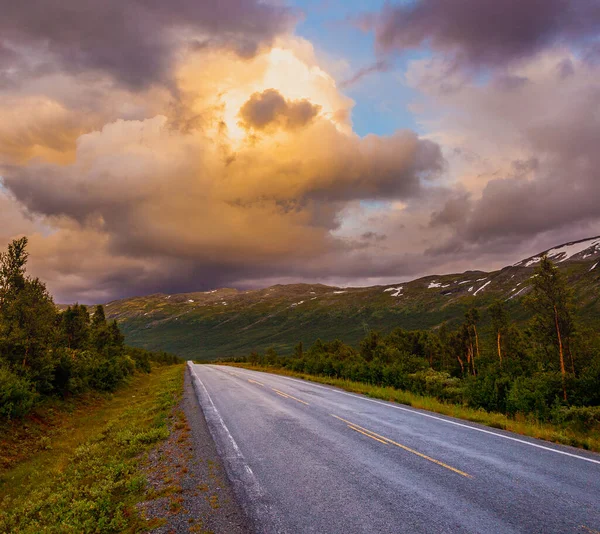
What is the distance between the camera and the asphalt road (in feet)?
17.9

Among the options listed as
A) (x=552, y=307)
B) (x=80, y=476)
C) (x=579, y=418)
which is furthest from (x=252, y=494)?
(x=552, y=307)

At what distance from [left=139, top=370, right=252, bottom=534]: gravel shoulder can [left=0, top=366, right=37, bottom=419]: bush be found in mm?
8178

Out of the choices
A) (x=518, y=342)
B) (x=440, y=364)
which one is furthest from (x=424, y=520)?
(x=440, y=364)

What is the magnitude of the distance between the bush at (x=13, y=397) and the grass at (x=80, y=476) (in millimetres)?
621

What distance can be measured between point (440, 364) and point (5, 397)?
6440 cm

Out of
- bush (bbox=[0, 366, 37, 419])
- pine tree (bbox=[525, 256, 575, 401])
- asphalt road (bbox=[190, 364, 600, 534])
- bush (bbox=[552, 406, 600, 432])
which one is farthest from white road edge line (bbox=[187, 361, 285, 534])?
pine tree (bbox=[525, 256, 575, 401])

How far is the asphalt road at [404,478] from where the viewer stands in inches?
215

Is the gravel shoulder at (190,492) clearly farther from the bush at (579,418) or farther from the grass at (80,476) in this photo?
the bush at (579,418)

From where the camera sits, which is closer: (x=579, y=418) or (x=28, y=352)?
(x=579, y=418)

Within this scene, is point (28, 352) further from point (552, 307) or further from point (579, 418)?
point (552, 307)

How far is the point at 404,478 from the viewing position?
7207 millimetres

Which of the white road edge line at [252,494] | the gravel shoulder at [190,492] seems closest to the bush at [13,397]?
the gravel shoulder at [190,492]

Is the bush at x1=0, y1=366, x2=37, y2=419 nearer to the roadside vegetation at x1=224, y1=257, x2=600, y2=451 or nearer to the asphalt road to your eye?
the asphalt road

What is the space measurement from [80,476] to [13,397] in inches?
336
